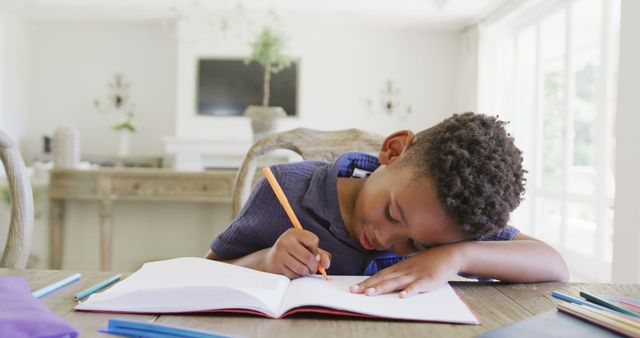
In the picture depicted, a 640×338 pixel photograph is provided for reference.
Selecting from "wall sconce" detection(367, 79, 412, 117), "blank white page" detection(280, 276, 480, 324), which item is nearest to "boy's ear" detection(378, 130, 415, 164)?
"blank white page" detection(280, 276, 480, 324)

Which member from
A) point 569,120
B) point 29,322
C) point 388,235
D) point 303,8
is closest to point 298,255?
point 388,235

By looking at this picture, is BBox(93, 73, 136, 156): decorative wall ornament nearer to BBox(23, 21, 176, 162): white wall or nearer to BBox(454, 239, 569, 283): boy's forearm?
BBox(23, 21, 176, 162): white wall

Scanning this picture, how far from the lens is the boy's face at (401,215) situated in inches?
28.9

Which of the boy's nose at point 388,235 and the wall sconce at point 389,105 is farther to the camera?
the wall sconce at point 389,105

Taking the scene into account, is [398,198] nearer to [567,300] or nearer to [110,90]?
[567,300]

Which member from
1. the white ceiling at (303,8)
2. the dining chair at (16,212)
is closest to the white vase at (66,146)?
the dining chair at (16,212)

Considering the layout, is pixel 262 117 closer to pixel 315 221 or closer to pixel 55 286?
pixel 315 221

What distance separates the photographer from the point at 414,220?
2.43 feet

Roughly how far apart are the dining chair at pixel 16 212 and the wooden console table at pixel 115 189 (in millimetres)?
1748

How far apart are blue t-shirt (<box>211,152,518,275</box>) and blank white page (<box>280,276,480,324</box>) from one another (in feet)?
0.76

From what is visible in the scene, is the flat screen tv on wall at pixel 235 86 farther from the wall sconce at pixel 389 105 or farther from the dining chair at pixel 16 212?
the dining chair at pixel 16 212

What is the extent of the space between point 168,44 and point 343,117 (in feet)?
6.89

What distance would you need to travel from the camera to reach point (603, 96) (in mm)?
3277

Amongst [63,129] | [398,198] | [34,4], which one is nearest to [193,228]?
[63,129]
